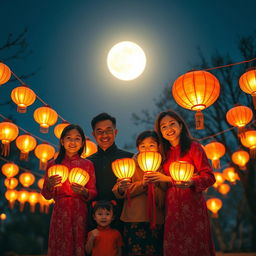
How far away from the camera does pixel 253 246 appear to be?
39.6 ft

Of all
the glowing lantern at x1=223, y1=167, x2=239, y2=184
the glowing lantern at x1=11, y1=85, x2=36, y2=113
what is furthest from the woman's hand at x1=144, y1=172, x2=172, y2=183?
the glowing lantern at x1=223, y1=167, x2=239, y2=184

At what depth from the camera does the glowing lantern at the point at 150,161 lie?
3324 millimetres

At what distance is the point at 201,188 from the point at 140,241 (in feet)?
3.10

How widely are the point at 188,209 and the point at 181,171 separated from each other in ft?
1.46

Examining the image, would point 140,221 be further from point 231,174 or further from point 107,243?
point 231,174

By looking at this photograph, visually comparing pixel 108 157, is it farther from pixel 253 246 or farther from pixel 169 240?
pixel 253 246

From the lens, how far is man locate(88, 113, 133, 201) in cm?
404

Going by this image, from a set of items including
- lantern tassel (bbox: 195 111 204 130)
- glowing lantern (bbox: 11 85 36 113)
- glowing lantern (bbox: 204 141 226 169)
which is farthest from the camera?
glowing lantern (bbox: 204 141 226 169)

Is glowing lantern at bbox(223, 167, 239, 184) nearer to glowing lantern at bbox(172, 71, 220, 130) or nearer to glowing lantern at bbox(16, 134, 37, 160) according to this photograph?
glowing lantern at bbox(172, 71, 220, 130)

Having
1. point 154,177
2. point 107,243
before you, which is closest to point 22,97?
point 107,243

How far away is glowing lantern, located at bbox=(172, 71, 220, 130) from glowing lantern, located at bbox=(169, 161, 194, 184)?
1904 mm

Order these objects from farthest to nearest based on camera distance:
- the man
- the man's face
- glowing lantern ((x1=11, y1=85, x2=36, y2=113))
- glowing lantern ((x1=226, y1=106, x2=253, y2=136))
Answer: glowing lantern ((x1=226, y1=106, x2=253, y2=136)), glowing lantern ((x1=11, y1=85, x2=36, y2=113)), the man's face, the man

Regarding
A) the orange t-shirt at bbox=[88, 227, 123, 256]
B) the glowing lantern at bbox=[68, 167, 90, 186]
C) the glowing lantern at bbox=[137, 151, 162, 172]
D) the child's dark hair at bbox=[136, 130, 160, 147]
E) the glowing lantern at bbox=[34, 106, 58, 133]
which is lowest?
the orange t-shirt at bbox=[88, 227, 123, 256]

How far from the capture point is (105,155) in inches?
170
